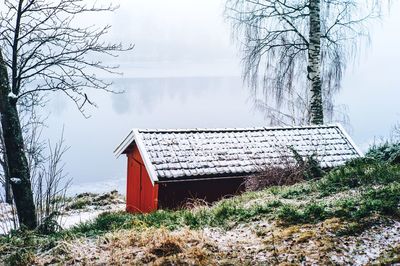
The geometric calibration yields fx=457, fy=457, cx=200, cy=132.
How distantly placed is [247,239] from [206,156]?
29.2ft

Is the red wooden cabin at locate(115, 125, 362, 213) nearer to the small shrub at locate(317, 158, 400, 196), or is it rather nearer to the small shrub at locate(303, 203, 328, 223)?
the small shrub at locate(317, 158, 400, 196)

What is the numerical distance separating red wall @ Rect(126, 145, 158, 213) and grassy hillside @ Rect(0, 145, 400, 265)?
291 inches

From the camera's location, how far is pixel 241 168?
46.2 ft

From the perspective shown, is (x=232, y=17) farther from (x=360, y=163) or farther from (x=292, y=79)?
(x=360, y=163)

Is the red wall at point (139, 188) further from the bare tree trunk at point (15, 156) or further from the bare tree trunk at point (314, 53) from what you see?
the bare tree trunk at point (314, 53)

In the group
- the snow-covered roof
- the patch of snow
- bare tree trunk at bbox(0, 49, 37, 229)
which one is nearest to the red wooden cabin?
the snow-covered roof

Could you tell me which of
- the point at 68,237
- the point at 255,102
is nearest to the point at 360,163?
the point at 68,237

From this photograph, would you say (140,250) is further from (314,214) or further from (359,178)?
(359,178)

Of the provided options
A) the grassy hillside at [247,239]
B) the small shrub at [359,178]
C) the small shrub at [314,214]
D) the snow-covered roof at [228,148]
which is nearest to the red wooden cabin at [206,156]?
the snow-covered roof at [228,148]

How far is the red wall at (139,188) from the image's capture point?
14406mm

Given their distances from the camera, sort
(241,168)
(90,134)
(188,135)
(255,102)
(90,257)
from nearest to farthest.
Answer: (90,257), (241,168), (188,135), (255,102), (90,134)

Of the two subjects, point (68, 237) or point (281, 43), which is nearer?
point (68, 237)

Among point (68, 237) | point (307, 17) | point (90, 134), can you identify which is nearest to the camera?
point (68, 237)

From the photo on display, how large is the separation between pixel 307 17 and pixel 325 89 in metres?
3.51
